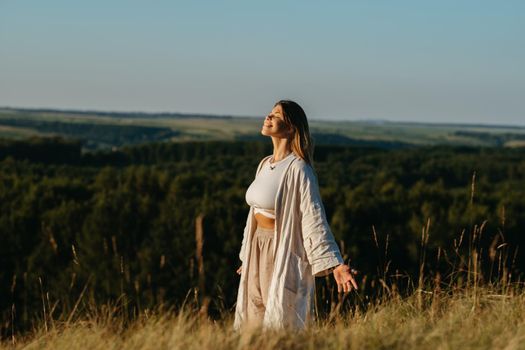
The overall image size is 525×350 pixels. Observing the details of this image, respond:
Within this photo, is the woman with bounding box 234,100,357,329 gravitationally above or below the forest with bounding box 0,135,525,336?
above

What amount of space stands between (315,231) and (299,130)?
587 mm

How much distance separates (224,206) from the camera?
76.0 ft

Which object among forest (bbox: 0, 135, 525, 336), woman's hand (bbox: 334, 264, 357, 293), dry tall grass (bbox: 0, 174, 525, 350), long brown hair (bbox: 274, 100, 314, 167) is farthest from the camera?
forest (bbox: 0, 135, 525, 336)

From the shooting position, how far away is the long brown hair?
4.71m

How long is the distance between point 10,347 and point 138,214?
18398 millimetres

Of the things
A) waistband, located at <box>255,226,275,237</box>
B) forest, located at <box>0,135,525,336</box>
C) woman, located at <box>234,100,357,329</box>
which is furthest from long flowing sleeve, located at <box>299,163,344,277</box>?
forest, located at <box>0,135,525,336</box>

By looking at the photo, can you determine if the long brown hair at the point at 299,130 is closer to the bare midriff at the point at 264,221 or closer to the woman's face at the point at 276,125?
the woman's face at the point at 276,125

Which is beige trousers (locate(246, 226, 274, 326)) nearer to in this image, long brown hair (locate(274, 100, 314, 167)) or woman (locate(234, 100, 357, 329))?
woman (locate(234, 100, 357, 329))

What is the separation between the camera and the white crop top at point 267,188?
4719mm

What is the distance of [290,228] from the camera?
465cm

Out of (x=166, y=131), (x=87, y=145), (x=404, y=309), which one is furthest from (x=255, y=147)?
(x=166, y=131)

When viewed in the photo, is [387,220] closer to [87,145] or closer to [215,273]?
→ [215,273]

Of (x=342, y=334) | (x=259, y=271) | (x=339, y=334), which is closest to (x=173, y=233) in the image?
(x=259, y=271)

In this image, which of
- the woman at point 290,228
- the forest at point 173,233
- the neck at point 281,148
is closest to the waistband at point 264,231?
the woman at point 290,228
